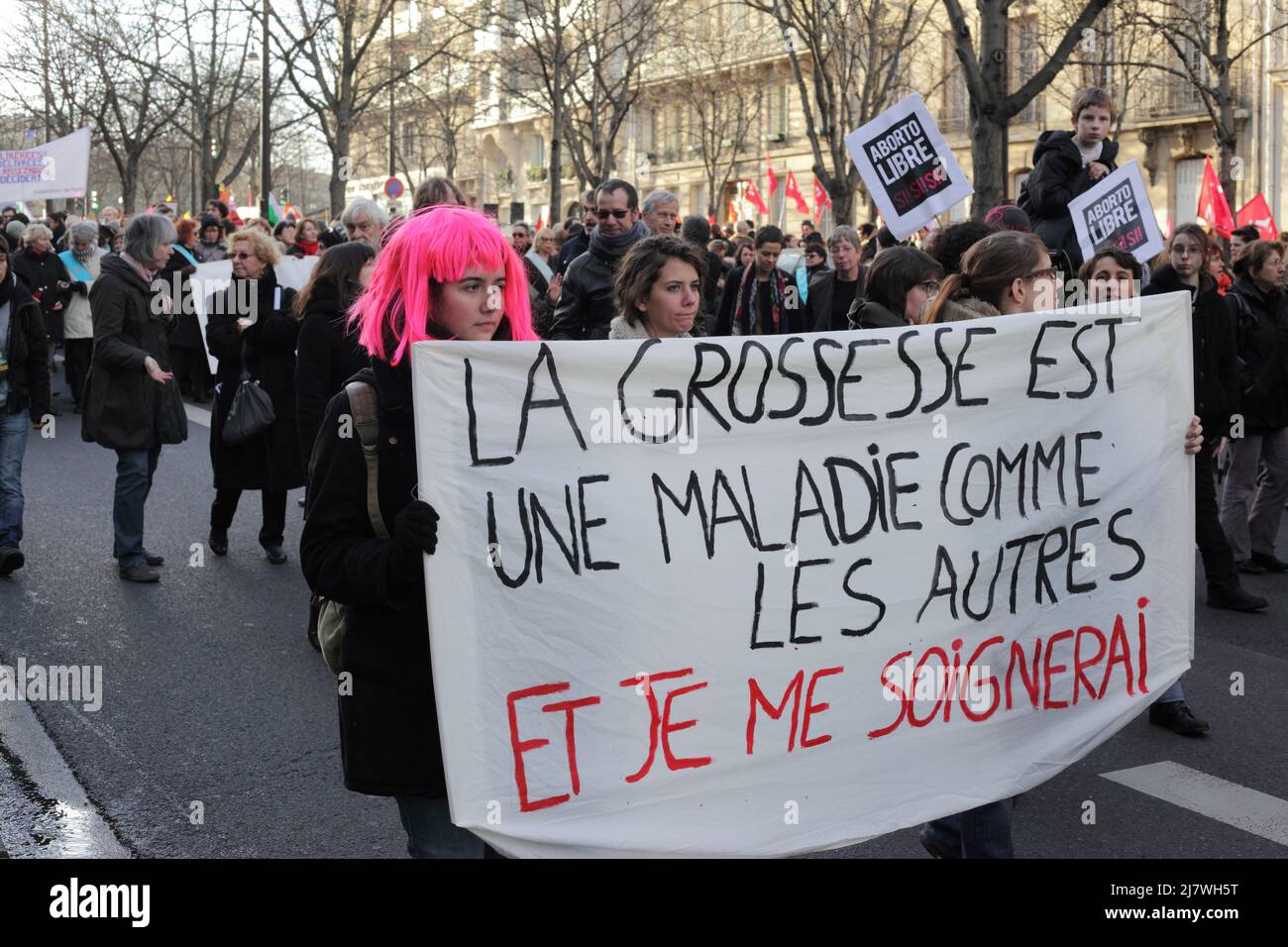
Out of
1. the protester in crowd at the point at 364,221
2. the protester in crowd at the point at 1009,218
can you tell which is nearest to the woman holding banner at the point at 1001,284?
the protester in crowd at the point at 1009,218

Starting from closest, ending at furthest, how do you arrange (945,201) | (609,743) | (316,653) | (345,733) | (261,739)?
(345,733) → (609,743) → (261,739) → (316,653) → (945,201)

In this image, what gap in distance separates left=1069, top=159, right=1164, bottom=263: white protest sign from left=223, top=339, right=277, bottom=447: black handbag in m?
4.31

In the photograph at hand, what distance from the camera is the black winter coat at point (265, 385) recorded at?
24.8ft

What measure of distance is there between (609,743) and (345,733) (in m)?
0.57

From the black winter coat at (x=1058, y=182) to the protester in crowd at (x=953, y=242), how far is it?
200 centimetres

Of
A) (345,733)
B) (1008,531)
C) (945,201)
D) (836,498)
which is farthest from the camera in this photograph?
(945,201)

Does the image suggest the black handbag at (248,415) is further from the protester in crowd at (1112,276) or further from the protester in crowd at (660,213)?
the protester in crowd at (1112,276)

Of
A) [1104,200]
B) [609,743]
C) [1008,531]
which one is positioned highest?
[1104,200]

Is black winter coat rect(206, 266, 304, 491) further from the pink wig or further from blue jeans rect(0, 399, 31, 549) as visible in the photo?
the pink wig

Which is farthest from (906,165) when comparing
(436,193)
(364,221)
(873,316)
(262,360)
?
(262,360)

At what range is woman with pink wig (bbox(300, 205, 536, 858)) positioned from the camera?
267 cm
